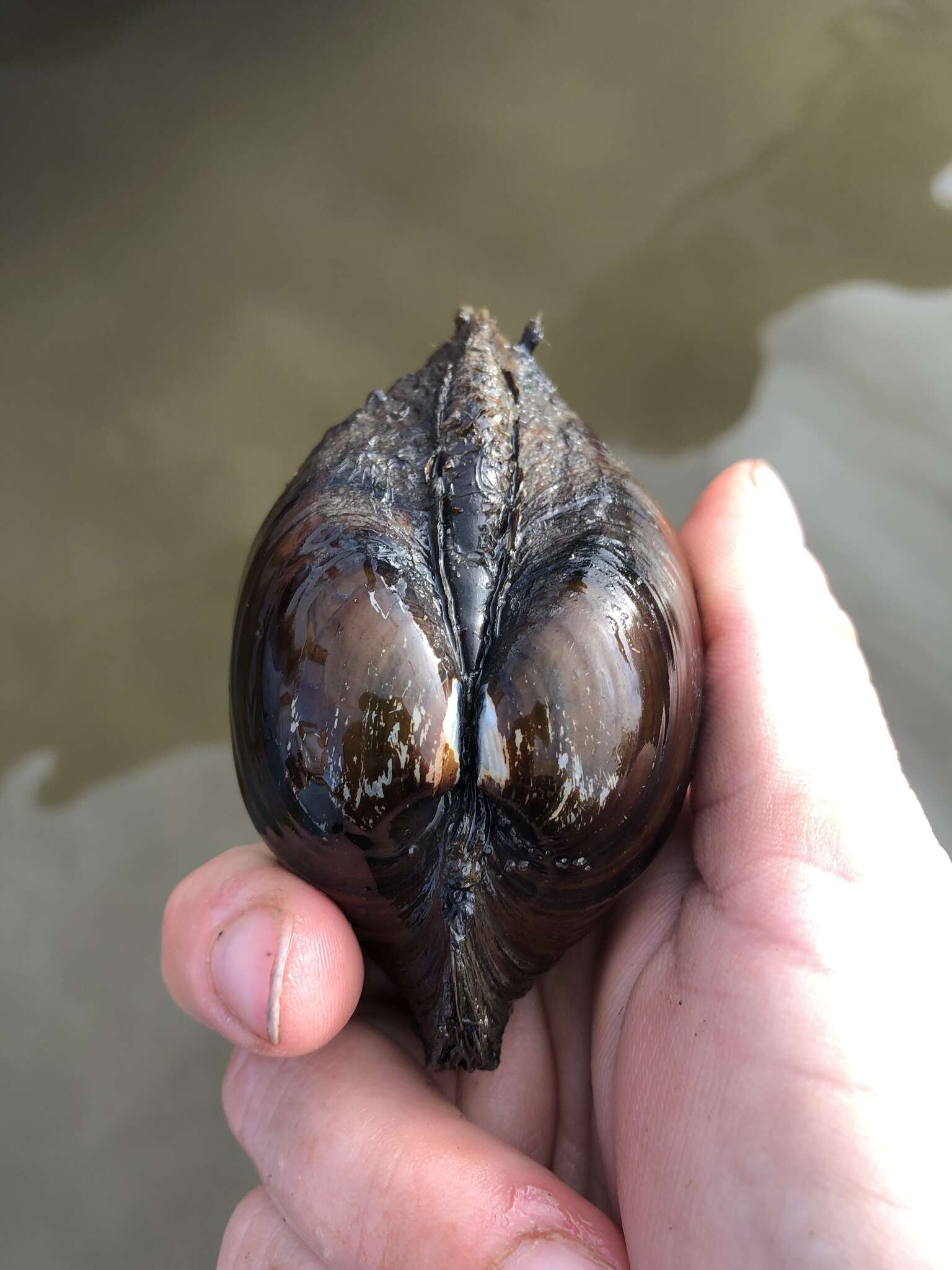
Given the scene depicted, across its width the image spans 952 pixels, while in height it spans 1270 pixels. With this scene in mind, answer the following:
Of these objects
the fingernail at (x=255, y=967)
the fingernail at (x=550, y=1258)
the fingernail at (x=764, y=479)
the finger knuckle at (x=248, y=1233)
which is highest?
the fingernail at (x=764, y=479)

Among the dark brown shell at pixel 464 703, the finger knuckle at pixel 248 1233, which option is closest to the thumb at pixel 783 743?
the dark brown shell at pixel 464 703

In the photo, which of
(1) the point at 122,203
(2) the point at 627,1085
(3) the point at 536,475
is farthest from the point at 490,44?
(2) the point at 627,1085

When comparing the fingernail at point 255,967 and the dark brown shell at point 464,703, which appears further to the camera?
the fingernail at point 255,967

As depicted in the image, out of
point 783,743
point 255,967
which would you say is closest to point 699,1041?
point 783,743

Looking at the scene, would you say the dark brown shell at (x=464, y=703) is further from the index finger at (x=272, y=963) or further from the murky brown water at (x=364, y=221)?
the murky brown water at (x=364, y=221)

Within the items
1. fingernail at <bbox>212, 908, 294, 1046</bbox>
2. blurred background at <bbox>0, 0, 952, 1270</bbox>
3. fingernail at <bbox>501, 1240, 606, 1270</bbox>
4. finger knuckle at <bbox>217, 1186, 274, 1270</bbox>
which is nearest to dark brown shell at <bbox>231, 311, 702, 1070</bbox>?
fingernail at <bbox>212, 908, 294, 1046</bbox>

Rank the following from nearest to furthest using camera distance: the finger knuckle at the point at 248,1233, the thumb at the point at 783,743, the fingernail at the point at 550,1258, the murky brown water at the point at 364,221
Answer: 1. the fingernail at the point at 550,1258
2. the thumb at the point at 783,743
3. the finger knuckle at the point at 248,1233
4. the murky brown water at the point at 364,221
